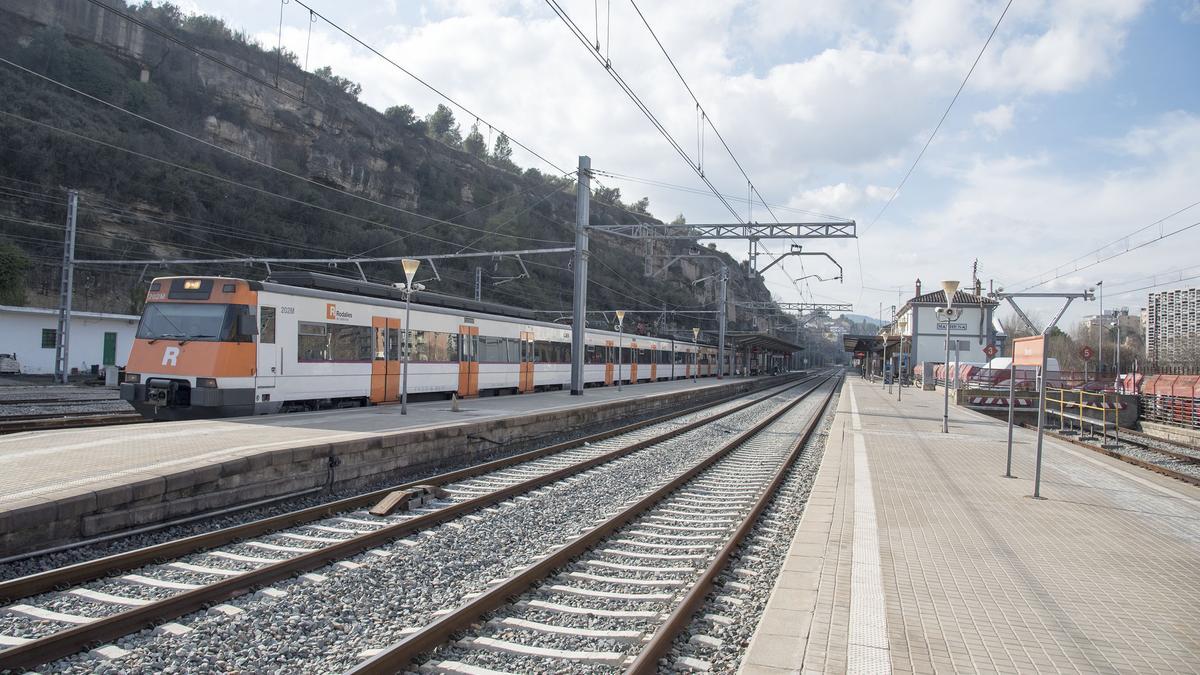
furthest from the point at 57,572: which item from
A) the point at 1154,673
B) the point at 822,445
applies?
the point at 822,445

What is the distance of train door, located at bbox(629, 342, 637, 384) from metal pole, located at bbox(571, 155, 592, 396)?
1217 centimetres

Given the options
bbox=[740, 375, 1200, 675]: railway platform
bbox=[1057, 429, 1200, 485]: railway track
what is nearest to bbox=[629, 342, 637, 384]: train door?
bbox=[1057, 429, 1200, 485]: railway track

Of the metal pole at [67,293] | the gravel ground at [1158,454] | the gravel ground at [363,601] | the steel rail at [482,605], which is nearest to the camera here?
the steel rail at [482,605]

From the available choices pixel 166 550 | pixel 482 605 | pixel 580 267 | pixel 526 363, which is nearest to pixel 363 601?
pixel 482 605

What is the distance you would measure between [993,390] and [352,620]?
30120 mm

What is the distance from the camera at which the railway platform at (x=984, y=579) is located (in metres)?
3.84

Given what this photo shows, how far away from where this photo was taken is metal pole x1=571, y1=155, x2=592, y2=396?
22.5 m

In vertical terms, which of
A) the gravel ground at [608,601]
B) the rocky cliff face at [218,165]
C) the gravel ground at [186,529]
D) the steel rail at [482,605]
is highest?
the rocky cliff face at [218,165]

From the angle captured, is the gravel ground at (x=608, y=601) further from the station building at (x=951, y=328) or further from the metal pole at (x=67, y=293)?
the station building at (x=951, y=328)

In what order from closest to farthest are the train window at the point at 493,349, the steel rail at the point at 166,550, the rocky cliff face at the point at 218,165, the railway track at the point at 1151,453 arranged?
1. the steel rail at the point at 166,550
2. the railway track at the point at 1151,453
3. the train window at the point at 493,349
4. the rocky cliff face at the point at 218,165

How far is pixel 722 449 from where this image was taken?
43.0ft

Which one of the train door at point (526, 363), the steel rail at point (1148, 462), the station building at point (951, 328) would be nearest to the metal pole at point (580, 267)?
the train door at point (526, 363)

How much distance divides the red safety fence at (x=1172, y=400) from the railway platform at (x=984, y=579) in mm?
15672

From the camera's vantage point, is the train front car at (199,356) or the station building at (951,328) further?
the station building at (951,328)
